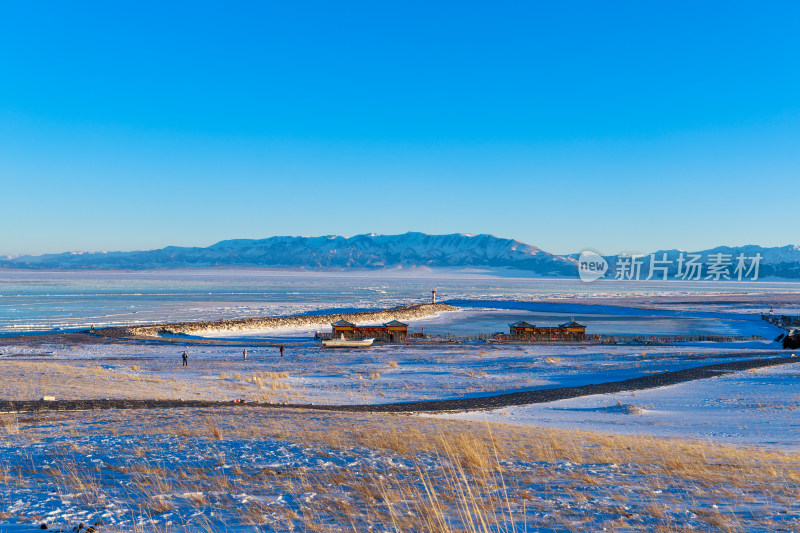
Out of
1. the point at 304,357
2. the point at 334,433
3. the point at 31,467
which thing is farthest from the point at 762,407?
the point at 304,357

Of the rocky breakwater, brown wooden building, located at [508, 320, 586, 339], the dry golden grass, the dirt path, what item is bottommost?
the rocky breakwater

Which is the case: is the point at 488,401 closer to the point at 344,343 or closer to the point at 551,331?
the point at 344,343

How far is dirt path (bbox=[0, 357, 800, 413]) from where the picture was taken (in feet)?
52.5

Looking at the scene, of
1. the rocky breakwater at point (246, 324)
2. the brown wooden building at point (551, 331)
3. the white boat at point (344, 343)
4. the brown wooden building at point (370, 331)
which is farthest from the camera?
the rocky breakwater at point (246, 324)

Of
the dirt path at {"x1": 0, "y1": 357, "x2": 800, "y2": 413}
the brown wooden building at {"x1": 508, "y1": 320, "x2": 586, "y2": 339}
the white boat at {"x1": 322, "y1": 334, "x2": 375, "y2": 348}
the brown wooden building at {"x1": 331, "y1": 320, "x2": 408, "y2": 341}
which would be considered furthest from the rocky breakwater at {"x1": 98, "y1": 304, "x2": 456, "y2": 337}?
the dirt path at {"x1": 0, "y1": 357, "x2": 800, "y2": 413}

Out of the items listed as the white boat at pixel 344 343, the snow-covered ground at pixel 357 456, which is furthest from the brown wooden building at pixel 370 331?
the snow-covered ground at pixel 357 456

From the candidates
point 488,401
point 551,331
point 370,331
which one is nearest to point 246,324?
point 370,331

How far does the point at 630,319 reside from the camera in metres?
75.7

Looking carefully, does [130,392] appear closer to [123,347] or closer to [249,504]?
[249,504]

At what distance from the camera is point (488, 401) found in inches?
848

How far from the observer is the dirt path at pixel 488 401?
16016mm

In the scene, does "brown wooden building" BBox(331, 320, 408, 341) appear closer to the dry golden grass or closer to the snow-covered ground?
the snow-covered ground

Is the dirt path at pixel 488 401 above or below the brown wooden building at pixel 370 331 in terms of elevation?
above

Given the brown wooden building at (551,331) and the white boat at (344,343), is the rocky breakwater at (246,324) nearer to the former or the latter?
the white boat at (344,343)
